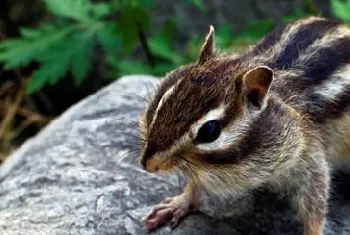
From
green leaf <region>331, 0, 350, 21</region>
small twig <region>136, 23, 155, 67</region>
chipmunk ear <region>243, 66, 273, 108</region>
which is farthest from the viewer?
small twig <region>136, 23, 155, 67</region>

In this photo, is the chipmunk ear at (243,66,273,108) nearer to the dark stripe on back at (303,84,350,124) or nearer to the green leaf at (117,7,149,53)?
the dark stripe on back at (303,84,350,124)

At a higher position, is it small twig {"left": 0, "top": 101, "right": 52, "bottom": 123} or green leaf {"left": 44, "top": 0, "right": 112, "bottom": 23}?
green leaf {"left": 44, "top": 0, "right": 112, "bottom": 23}

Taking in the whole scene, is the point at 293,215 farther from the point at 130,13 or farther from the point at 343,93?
the point at 130,13

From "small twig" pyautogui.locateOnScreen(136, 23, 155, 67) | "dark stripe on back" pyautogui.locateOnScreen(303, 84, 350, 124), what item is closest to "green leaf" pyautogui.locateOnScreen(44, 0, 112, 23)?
"small twig" pyautogui.locateOnScreen(136, 23, 155, 67)

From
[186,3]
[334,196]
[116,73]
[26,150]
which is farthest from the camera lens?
[186,3]

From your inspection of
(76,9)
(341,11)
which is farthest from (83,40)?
(341,11)

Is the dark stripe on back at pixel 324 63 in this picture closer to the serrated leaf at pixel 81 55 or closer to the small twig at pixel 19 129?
the serrated leaf at pixel 81 55

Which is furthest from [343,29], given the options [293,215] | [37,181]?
[37,181]
